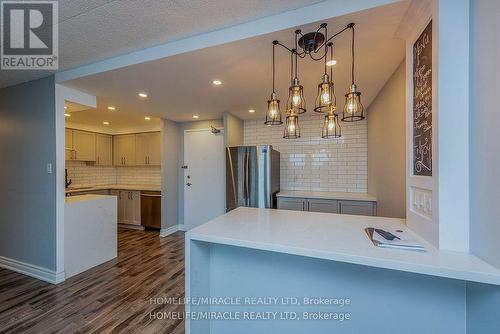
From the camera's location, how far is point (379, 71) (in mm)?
2135

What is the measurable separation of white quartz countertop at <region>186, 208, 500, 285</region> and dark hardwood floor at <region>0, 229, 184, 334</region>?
107 cm

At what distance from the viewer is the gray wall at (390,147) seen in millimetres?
1901

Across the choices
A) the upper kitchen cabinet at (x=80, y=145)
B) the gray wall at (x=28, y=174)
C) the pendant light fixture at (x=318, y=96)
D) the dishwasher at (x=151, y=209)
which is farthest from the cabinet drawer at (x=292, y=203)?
the upper kitchen cabinet at (x=80, y=145)

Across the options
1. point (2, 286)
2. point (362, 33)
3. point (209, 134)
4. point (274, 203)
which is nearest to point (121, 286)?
point (2, 286)

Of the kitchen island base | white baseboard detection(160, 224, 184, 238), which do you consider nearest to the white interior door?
white baseboard detection(160, 224, 184, 238)

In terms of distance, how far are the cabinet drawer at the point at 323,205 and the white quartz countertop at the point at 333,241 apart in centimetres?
142

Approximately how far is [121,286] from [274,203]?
6.94 feet

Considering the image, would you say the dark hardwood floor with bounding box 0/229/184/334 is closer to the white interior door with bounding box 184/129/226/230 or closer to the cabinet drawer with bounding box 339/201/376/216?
the white interior door with bounding box 184/129/226/230

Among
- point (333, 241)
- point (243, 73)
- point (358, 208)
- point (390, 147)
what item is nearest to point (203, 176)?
point (243, 73)

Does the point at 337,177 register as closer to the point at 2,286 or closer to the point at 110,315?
the point at 110,315

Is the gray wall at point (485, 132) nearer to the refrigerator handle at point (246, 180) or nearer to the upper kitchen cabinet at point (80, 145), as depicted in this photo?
the refrigerator handle at point (246, 180)

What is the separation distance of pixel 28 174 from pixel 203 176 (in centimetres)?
241

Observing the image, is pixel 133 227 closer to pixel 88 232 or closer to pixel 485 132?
pixel 88 232

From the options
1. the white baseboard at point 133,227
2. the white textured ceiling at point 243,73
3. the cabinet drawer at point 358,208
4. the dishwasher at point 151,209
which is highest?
the white textured ceiling at point 243,73
